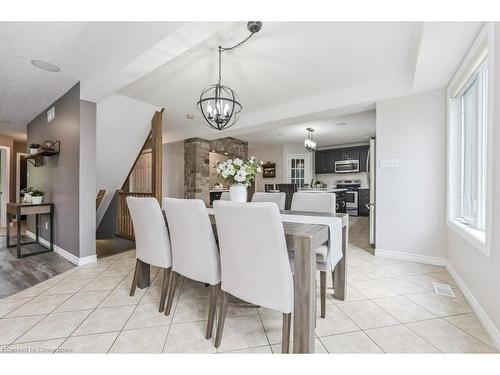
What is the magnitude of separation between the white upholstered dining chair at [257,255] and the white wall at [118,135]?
3221 millimetres

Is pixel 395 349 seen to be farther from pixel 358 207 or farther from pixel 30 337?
pixel 358 207

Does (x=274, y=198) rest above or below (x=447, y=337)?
above

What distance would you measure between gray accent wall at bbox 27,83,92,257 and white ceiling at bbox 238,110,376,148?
364 cm

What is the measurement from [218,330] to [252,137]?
5.61 m

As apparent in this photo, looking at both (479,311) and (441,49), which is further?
(441,49)

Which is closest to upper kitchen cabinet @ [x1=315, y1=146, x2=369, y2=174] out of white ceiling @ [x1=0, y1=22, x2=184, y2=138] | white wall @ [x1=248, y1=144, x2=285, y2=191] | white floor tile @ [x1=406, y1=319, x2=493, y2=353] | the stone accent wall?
white wall @ [x1=248, y1=144, x2=285, y2=191]

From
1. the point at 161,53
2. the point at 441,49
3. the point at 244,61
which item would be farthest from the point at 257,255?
the point at 441,49

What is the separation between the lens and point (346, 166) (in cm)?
756

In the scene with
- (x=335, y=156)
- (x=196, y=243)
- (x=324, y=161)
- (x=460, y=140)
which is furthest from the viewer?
(x=324, y=161)

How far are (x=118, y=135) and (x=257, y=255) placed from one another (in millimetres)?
3637

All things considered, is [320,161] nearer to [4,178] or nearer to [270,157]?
[270,157]

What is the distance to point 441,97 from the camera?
279 centimetres

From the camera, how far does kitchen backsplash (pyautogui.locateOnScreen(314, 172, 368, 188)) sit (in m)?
7.68

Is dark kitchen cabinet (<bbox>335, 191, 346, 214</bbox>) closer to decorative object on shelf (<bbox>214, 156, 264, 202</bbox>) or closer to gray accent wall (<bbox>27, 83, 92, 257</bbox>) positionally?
decorative object on shelf (<bbox>214, 156, 264, 202</bbox>)
